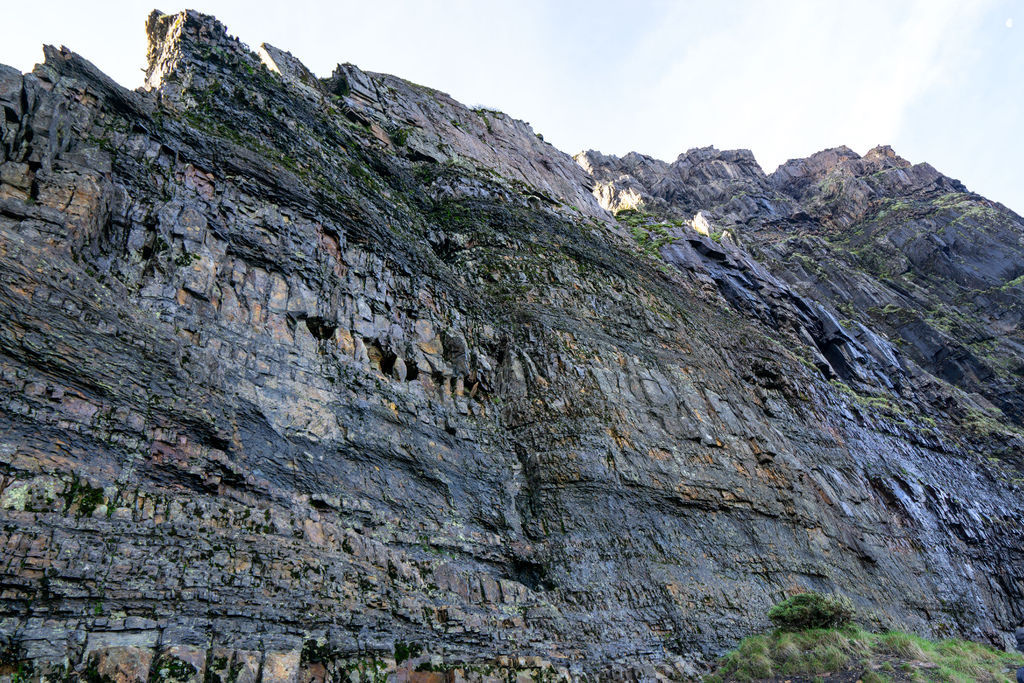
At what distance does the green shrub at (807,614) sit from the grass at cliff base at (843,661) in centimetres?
25

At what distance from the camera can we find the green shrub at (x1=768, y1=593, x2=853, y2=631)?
52.7 feet

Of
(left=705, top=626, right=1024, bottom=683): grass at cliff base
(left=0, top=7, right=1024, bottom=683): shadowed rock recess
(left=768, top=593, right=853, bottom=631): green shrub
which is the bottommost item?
(left=705, top=626, right=1024, bottom=683): grass at cliff base

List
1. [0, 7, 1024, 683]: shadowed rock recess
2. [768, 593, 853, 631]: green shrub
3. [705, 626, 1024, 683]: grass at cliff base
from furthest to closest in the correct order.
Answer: [768, 593, 853, 631]: green shrub, [705, 626, 1024, 683]: grass at cliff base, [0, 7, 1024, 683]: shadowed rock recess

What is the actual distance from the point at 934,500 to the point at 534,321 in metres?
20.1

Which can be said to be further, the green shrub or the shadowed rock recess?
the green shrub

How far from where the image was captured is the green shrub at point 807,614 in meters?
16.1

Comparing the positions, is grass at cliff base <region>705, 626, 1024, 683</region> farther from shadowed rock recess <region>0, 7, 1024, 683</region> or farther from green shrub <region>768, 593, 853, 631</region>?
shadowed rock recess <region>0, 7, 1024, 683</region>

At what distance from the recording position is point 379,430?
1502 centimetres

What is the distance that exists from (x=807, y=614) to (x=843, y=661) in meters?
1.73

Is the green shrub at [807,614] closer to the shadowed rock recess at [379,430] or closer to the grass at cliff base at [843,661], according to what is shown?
the grass at cliff base at [843,661]

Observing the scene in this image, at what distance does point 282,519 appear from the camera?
11750mm

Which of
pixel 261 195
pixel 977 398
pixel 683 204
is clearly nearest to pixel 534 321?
pixel 261 195

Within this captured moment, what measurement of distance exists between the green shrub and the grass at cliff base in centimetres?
25

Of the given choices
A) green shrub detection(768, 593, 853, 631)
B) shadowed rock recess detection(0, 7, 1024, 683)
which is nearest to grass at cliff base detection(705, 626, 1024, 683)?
green shrub detection(768, 593, 853, 631)
